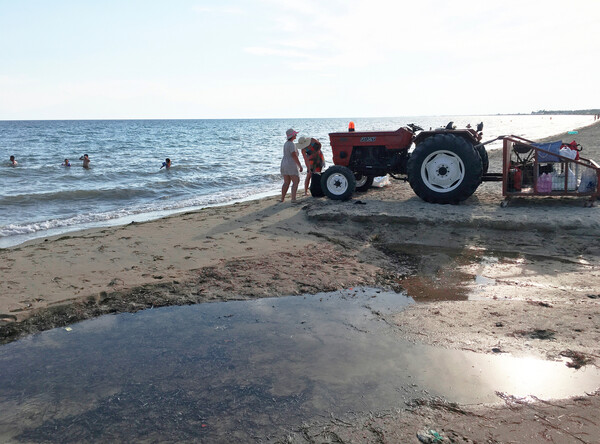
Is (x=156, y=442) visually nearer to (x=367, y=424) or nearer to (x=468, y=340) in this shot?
(x=367, y=424)

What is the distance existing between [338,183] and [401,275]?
395cm

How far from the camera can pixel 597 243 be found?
6.03m

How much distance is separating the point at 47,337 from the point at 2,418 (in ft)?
3.75

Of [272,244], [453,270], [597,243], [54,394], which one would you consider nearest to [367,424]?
[54,394]

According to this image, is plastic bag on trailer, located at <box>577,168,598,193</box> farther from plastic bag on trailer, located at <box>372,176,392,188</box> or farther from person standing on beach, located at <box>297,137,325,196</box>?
person standing on beach, located at <box>297,137,325,196</box>

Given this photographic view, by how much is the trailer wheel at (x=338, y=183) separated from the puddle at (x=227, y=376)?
489cm

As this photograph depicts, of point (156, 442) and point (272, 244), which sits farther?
point (272, 244)

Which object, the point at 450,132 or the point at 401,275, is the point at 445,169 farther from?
the point at 401,275

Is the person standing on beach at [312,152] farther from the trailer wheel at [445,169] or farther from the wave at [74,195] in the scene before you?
the wave at [74,195]

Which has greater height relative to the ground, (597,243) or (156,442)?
(597,243)

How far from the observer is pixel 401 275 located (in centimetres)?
537

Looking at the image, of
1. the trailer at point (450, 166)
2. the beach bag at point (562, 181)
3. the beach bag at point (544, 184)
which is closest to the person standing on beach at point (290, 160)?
the trailer at point (450, 166)

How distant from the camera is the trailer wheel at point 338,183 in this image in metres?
8.93

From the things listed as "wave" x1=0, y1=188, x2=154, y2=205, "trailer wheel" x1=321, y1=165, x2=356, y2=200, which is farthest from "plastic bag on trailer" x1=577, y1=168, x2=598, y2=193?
"wave" x1=0, y1=188, x2=154, y2=205
